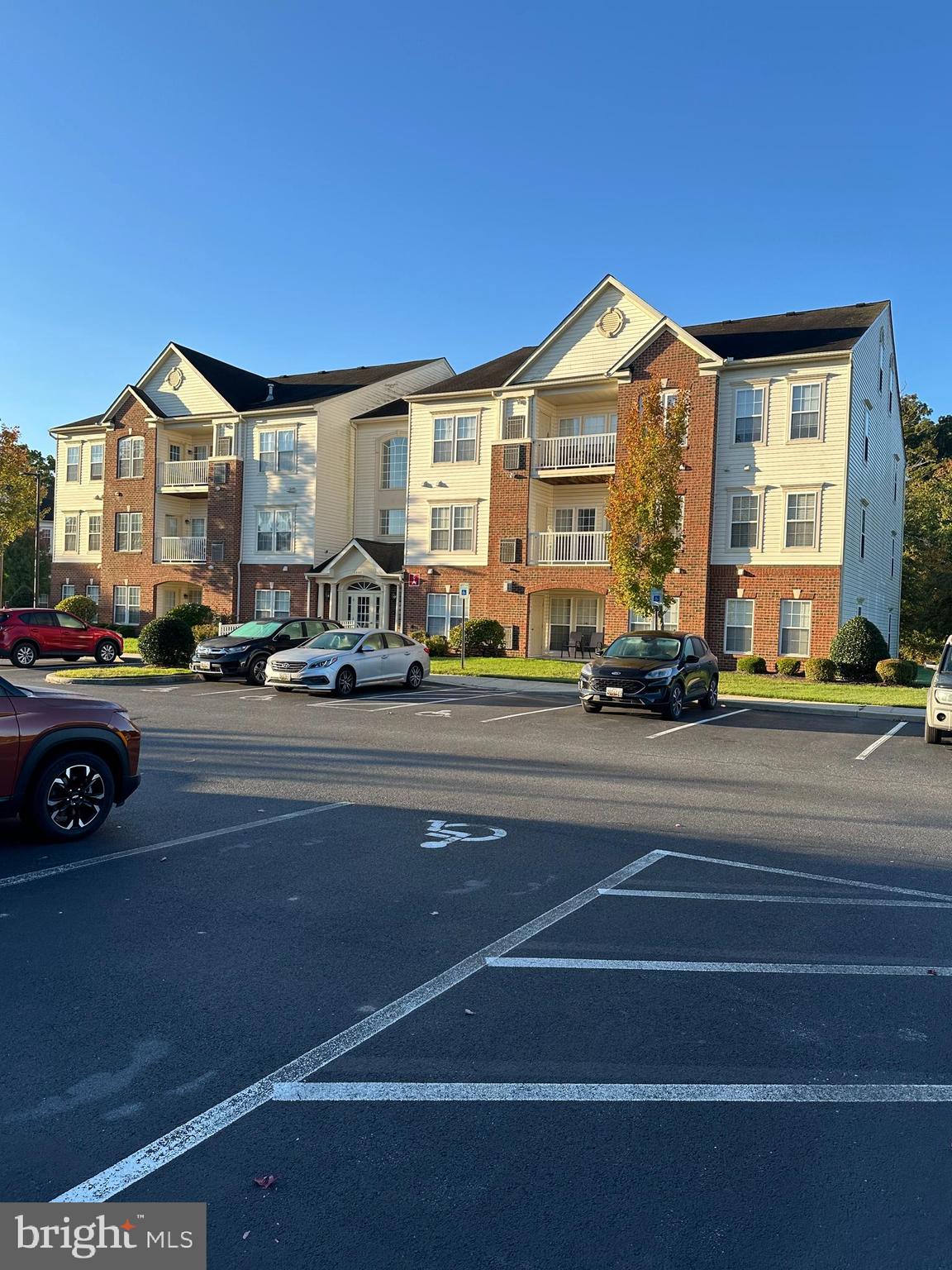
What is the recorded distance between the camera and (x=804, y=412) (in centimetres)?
2806

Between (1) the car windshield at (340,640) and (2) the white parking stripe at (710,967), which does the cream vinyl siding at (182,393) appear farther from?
(2) the white parking stripe at (710,967)

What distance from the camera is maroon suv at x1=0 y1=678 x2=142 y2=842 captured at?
679cm

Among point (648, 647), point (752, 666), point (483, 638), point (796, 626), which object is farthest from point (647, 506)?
point (483, 638)

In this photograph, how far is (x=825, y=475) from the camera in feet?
91.3

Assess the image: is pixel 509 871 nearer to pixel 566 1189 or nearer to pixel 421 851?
pixel 421 851

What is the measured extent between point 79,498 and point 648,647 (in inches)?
1393

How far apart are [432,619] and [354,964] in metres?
A: 29.5

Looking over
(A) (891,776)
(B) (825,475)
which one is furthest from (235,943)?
(B) (825,475)

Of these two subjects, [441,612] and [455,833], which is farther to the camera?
[441,612]

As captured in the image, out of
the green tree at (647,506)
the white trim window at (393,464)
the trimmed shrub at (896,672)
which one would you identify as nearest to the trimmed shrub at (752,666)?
the trimmed shrub at (896,672)

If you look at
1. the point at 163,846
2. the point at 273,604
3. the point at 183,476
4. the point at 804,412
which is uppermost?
the point at 804,412

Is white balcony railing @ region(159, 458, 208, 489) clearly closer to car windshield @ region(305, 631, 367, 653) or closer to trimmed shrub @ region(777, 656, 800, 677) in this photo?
car windshield @ region(305, 631, 367, 653)

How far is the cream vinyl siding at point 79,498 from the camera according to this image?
43.9 meters

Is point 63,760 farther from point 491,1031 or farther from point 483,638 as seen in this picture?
point 483,638
